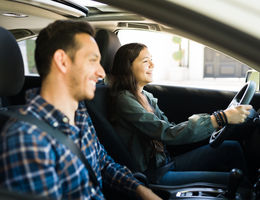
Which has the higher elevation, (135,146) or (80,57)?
(80,57)

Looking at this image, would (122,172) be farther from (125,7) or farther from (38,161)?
(125,7)

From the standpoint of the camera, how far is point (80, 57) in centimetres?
139

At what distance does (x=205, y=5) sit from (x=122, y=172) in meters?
1.05

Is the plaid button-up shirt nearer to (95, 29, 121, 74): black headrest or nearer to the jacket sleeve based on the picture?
the jacket sleeve

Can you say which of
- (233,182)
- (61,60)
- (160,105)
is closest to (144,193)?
(233,182)

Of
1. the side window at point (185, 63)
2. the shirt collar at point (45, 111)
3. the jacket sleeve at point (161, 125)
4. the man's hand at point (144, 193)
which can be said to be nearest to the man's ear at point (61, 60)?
the shirt collar at point (45, 111)

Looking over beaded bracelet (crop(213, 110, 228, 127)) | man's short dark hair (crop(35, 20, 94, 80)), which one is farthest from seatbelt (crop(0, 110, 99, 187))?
beaded bracelet (crop(213, 110, 228, 127))

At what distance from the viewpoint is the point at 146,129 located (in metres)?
2.08

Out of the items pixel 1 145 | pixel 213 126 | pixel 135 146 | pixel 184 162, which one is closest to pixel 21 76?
pixel 1 145

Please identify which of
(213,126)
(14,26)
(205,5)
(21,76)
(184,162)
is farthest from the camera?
(14,26)

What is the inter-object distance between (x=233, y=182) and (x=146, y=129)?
61cm

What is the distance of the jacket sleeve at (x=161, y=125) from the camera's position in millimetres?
1982

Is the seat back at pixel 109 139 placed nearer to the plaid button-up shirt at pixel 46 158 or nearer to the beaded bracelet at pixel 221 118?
the plaid button-up shirt at pixel 46 158

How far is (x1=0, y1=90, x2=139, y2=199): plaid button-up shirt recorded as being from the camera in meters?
1.10
